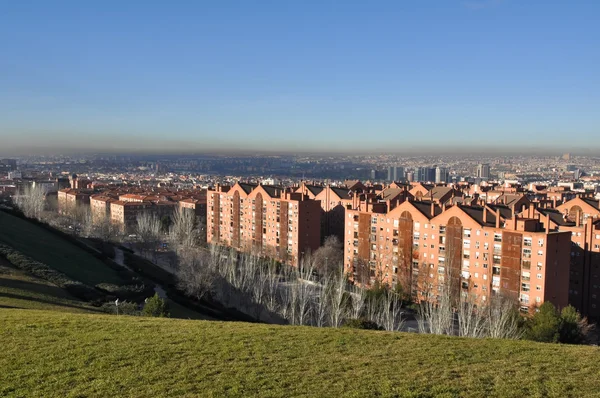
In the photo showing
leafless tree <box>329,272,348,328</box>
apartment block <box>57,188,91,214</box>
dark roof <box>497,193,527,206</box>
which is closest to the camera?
leafless tree <box>329,272,348,328</box>

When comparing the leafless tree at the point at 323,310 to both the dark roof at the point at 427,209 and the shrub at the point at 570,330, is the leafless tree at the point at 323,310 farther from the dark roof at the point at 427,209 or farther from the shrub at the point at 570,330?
the shrub at the point at 570,330

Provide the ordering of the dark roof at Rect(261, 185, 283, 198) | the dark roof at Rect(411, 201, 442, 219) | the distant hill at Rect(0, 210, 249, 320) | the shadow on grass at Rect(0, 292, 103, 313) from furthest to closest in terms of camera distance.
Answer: the dark roof at Rect(261, 185, 283, 198), the dark roof at Rect(411, 201, 442, 219), the distant hill at Rect(0, 210, 249, 320), the shadow on grass at Rect(0, 292, 103, 313)

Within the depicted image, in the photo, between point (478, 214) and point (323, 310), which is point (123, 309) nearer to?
point (323, 310)

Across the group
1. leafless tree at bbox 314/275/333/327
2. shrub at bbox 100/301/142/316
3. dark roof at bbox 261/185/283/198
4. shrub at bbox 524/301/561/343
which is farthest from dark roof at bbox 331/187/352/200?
shrub at bbox 100/301/142/316

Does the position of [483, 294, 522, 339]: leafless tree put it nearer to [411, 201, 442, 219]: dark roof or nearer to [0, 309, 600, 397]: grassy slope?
[411, 201, 442, 219]: dark roof

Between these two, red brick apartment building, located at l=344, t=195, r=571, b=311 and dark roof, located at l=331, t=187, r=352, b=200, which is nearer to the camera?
red brick apartment building, located at l=344, t=195, r=571, b=311

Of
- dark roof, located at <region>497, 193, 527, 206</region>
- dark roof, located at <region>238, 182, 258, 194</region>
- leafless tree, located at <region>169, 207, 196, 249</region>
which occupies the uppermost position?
dark roof, located at <region>238, 182, 258, 194</region>

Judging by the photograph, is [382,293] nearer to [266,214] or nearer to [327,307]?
[327,307]

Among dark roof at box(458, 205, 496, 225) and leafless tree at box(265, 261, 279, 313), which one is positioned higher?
dark roof at box(458, 205, 496, 225)
